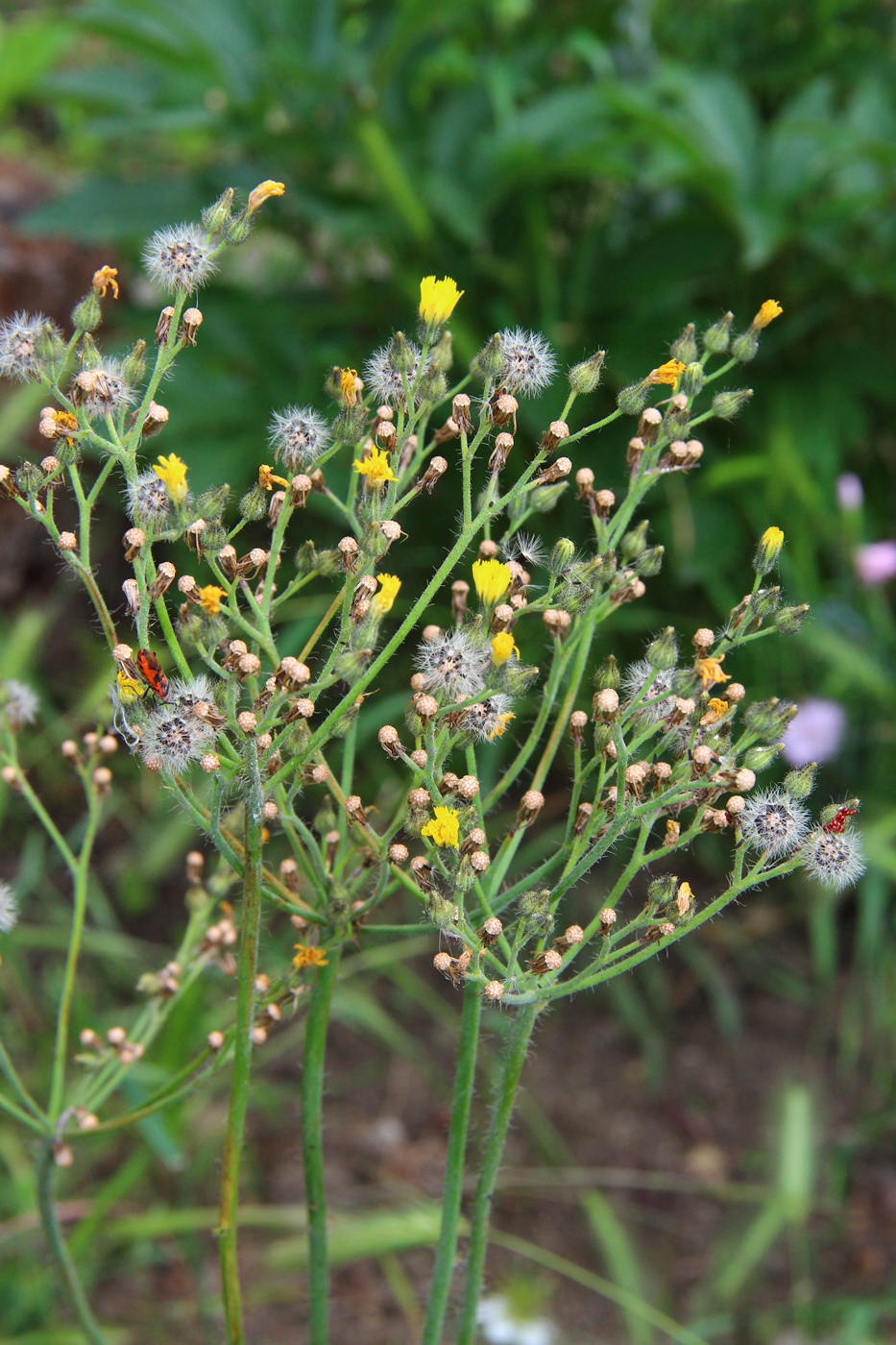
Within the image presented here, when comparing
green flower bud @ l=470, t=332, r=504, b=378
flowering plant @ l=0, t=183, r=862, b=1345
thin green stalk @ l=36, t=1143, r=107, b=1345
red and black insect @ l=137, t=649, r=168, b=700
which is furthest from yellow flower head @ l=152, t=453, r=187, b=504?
thin green stalk @ l=36, t=1143, r=107, b=1345

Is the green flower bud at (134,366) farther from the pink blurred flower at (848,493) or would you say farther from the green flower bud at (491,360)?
the pink blurred flower at (848,493)

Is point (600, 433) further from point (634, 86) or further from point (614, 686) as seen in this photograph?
point (614, 686)

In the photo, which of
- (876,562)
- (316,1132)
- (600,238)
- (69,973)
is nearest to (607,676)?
(316,1132)

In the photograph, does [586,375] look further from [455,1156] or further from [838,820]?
[455,1156]

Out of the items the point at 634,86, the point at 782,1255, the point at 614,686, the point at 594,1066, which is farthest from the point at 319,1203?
the point at 634,86

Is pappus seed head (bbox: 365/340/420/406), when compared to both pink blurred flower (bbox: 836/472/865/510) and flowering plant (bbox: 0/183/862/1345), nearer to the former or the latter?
flowering plant (bbox: 0/183/862/1345)

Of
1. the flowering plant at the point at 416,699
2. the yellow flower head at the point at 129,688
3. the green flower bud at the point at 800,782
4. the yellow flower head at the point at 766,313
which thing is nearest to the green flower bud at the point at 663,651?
the flowering plant at the point at 416,699
